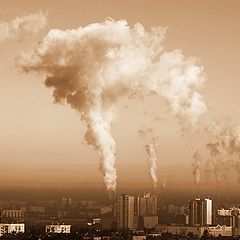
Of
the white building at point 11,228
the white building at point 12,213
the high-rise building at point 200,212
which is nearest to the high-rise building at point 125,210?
the high-rise building at point 200,212

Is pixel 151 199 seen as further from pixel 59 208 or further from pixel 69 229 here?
pixel 59 208

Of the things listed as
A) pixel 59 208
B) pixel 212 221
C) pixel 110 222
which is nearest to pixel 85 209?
pixel 59 208

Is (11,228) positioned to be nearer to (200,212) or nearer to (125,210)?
(125,210)

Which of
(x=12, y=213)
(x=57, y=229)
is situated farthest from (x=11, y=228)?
(x=12, y=213)

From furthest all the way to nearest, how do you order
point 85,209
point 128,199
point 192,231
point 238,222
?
point 85,209
point 128,199
point 238,222
point 192,231

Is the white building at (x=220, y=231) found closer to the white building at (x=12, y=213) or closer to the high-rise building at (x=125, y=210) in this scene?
the high-rise building at (x=125, y=210)

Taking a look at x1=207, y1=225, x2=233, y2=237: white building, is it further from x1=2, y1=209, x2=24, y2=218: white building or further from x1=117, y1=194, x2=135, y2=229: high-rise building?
x1=2, y1=209, x2=24, y2=218: white building

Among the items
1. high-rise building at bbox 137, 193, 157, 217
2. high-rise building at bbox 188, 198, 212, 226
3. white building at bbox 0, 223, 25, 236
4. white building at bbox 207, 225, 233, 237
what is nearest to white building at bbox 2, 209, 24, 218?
high-rise building at bbox 137, 193, 157, 217
